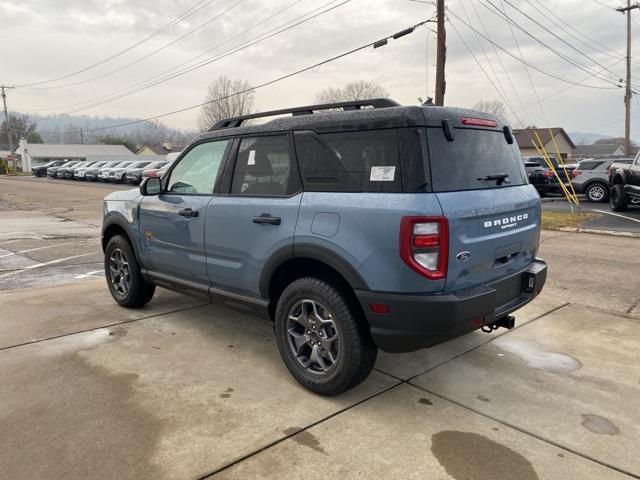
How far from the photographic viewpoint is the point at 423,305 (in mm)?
2814

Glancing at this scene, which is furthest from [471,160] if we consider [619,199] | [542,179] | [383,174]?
[542,179]

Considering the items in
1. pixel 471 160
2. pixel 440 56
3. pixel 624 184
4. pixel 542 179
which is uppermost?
pixel 440 56

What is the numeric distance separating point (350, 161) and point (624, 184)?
12.8m

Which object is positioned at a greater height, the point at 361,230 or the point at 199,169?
the point at 199,169

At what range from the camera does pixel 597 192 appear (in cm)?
1719

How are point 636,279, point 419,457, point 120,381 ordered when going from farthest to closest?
point 636,279, point 120,381, point 419,457

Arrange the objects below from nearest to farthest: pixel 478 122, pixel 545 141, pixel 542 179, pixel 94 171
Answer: pixel 478 122 → pixel 542 179 → pixel 94 171 → pixel 545 141

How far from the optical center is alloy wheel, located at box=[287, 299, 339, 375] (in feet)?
10.7

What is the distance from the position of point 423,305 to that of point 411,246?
35cm

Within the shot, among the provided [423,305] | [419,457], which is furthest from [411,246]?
[419,457]

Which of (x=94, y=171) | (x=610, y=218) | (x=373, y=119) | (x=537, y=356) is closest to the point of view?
(x=373, y=119)

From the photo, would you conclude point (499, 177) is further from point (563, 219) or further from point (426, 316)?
point (563, 219)

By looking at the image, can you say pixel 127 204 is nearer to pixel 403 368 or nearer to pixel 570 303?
pixel 403 368

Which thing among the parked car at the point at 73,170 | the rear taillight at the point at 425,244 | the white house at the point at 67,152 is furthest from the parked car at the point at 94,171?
the white house at the point at 67,152
